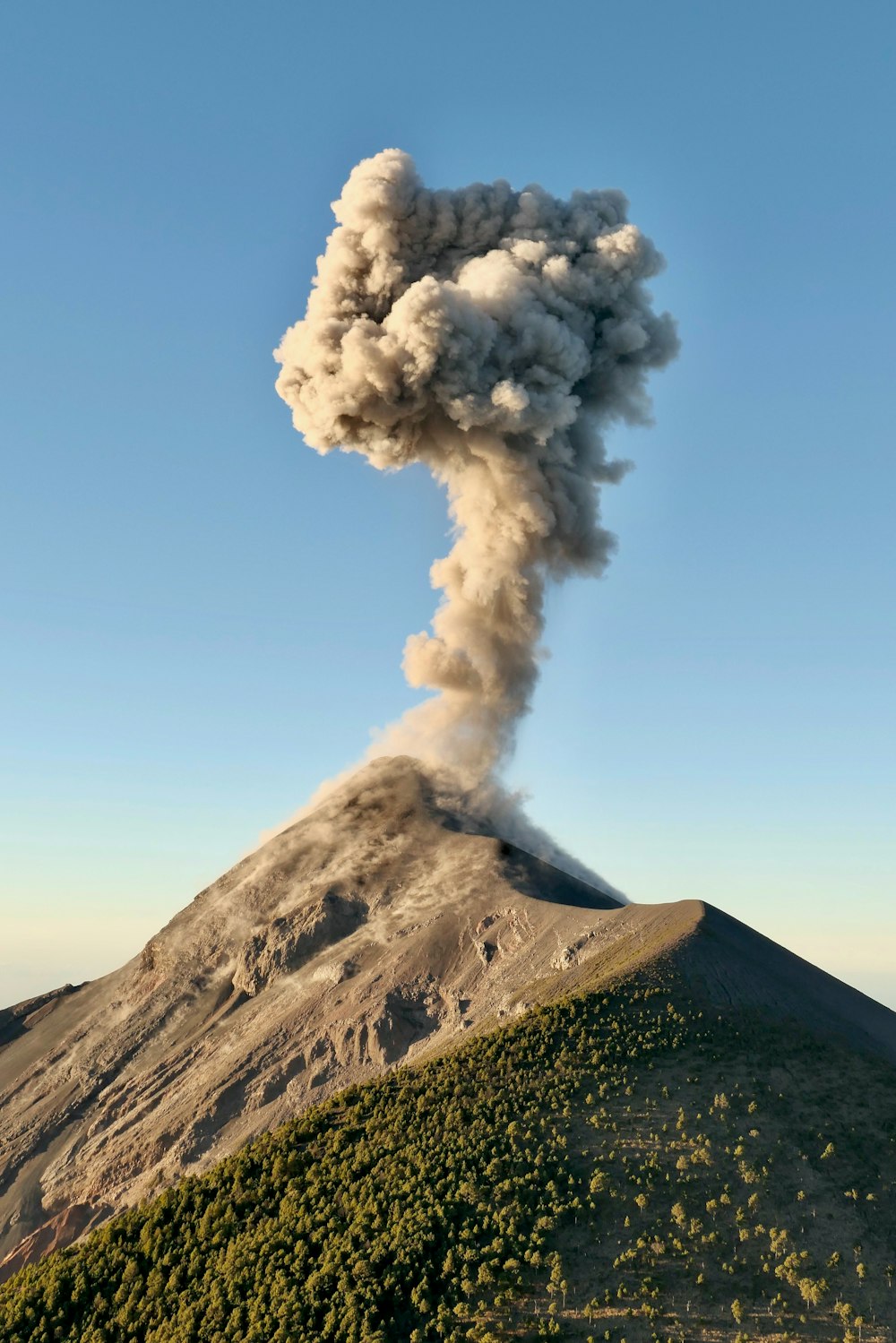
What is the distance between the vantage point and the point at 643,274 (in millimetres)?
101312

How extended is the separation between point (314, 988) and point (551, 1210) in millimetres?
36220

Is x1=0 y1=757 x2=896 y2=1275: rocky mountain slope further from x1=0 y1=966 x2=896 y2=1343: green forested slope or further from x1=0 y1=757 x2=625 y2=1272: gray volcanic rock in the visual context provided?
x1=0 y1=966 x2=896 y2=1343: green forested slope

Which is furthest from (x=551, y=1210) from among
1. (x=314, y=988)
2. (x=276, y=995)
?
(x=276, y=995)

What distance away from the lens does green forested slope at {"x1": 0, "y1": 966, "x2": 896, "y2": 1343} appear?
4631cm

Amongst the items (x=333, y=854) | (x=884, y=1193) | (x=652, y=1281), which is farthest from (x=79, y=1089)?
(x=884, y=1193)

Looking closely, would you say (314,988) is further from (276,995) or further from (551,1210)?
(551,1210)

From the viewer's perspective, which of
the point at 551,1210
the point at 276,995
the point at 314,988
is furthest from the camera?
the point at 276,995

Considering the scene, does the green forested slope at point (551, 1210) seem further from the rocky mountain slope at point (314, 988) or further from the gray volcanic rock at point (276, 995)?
the gray volcanic rock at point (276, 995)

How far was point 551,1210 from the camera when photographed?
4978cm

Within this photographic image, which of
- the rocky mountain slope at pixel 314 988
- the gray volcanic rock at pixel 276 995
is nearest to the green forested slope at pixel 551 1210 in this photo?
the rocky mountain slope at pixel 314 988

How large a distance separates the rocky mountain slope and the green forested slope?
7.10 meters

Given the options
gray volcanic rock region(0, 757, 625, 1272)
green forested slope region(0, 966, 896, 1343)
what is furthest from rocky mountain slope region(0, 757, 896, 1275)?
green forested slope region(0, 966, 896, 1343)

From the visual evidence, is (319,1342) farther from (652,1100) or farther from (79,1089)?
(79,1089)

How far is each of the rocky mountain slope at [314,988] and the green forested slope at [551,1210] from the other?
710 cm
